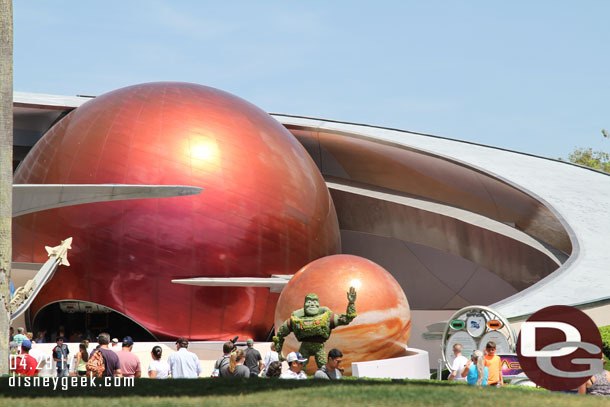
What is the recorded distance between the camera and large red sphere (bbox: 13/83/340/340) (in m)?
19.5

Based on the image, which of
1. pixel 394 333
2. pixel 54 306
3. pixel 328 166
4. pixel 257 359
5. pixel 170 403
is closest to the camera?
pixel 170 403

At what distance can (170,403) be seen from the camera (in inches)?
267

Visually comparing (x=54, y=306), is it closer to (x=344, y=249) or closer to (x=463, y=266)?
(x=344, y=249)

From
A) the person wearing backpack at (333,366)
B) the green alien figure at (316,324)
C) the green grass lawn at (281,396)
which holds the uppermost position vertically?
the green alien figure at (316,324)

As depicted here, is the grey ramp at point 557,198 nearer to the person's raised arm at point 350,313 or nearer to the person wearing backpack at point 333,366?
the person's raised arm at point 350,313

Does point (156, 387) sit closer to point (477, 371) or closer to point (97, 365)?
point (97, 365)

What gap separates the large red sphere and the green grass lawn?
11322mm

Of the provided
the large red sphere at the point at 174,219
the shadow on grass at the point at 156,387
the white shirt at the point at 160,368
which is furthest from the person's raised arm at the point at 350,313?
the large red sphere at the point at 174,219

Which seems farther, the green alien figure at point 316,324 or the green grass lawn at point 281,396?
the green alien figure at point 316,324

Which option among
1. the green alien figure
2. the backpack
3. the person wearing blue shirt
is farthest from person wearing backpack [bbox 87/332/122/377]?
the person wearing blue shirt

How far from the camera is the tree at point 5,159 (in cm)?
1006

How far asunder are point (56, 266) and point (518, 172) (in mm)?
15084

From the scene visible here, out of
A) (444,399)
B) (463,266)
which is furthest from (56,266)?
(463,266)

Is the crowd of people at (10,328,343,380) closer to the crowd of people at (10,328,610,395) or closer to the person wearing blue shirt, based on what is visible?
the crowd of people at (10,328,610,395)
